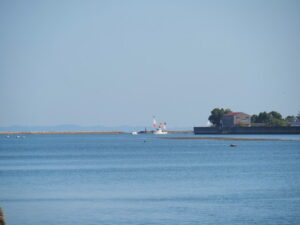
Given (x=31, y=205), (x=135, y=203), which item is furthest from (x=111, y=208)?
(x=31, y=205)

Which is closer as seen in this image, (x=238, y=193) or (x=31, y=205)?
(x=31, y=205)

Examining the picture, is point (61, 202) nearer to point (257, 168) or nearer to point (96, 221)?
point (96, 221)

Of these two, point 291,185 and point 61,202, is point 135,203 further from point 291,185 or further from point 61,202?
point 291,185

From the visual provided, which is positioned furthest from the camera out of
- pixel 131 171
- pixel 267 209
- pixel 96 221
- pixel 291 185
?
pixel 131 171

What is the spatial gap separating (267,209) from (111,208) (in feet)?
30.1

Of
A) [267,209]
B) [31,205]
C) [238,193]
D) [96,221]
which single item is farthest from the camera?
[238,193]

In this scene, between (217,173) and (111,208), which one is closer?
(111,208)

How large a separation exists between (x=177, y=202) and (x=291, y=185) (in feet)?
44.3

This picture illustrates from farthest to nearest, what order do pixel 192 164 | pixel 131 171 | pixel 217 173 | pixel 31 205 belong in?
pixel 192 164 < pixel 131 171 < pixel 217 173 < pixel 31 205

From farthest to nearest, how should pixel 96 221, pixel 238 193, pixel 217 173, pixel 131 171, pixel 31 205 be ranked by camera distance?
pixel 131 171 → pixel 217 173 → pixel 238 193 → pixel 31 205 → pixel 96 221

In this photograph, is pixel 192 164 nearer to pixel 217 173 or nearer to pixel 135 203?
pixel 217 173

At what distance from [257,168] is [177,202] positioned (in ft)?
102

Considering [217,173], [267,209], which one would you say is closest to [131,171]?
[217,173]

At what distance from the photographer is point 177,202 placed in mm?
43906
